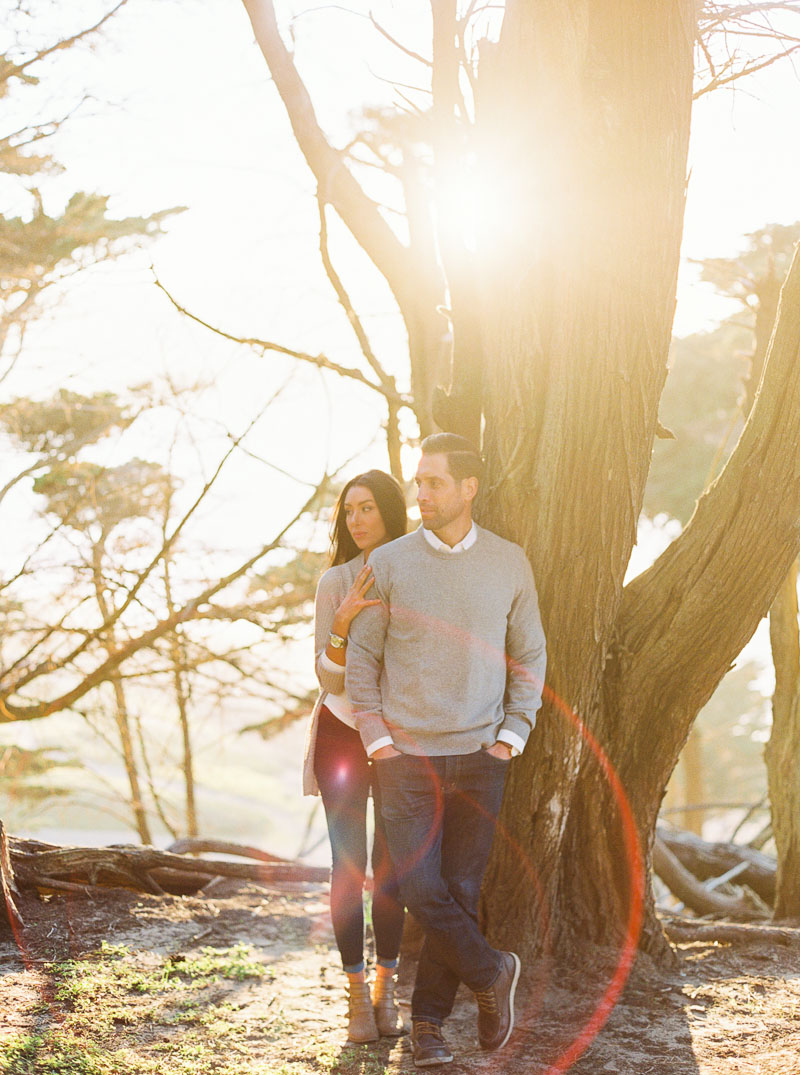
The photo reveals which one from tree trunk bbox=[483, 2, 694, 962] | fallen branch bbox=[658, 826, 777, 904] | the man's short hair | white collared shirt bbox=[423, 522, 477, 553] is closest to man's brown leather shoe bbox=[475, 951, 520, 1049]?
tree trunk bbox=[483, 2, 694, 962]

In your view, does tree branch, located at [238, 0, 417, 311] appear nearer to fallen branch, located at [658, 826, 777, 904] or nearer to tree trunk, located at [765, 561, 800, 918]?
tree trunk, located at [765, 561, 800, 918]

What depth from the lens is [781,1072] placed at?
10.1ft

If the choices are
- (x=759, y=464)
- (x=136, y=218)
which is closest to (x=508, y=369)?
(x=759, y=464)

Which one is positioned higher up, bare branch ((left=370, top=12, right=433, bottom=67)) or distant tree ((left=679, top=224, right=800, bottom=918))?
bare branch ((left=370, top=12, right=433, bottom=67))

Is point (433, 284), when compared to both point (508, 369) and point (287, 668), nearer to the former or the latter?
point (508, 369)

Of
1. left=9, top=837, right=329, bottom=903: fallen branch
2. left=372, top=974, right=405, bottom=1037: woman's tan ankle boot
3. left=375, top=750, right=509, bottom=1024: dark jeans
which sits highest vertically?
left=375, top=750, right=509, bottom=1024: dark jeans

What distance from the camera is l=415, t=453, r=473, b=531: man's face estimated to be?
11.4 ft

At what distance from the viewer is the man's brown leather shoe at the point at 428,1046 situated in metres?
3.27

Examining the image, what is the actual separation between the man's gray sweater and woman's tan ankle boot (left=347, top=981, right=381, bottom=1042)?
104 cm

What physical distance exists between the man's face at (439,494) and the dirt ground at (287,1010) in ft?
6.33

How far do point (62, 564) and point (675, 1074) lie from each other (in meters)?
6.88

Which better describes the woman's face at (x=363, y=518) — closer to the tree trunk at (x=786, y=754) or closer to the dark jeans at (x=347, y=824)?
the dark jeans at (x=347, y=824)

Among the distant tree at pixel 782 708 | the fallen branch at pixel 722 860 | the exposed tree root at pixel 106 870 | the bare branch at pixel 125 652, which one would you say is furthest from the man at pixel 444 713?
the fallen branch at pixel 722 860

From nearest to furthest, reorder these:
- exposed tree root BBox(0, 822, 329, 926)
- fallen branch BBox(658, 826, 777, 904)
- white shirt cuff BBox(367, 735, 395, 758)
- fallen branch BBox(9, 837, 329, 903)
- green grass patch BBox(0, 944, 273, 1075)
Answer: green grass patch BBox(0, 944, 273, 1075) → white shirt cuff BBox(367, 735, 395, 758) → exposed tree root BBox(0, 822, 329, 926) → fallen branch BBox(9, 837, 329, 903) → fallen branch BBox(658, 826, 777, 904)
